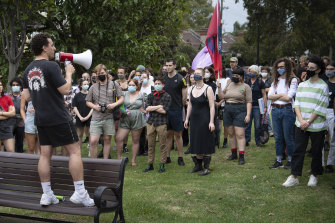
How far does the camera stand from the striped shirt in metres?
6.55

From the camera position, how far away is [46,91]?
4.66 m

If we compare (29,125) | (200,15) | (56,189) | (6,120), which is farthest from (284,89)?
(200,15)

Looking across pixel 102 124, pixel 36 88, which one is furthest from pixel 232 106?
pixel 36 88

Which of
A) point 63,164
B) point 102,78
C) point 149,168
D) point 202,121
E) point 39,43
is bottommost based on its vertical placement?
point 149,168

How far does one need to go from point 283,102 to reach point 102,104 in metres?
3.48

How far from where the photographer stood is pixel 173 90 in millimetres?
8898

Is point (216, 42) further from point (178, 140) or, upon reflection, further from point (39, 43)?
point (39, 43)

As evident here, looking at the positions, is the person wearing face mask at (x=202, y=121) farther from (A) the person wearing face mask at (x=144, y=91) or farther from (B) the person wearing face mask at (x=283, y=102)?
(A) the person wearing face mask at (x=144, y=91)

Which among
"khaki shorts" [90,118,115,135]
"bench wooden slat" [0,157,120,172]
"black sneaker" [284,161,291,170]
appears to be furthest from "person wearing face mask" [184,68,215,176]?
"bench wooden slat" [0,157,120,172]

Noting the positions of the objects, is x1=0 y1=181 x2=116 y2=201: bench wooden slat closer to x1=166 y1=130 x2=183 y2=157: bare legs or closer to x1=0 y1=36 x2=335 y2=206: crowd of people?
x1=0 y1=36 x2=335 y2=206: crowd of people

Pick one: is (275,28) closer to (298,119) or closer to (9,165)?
(298,119)

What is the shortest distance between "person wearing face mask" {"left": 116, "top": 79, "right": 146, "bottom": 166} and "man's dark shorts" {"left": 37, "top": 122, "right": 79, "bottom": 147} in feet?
13.0

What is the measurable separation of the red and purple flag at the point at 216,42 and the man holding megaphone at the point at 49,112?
4.96 m

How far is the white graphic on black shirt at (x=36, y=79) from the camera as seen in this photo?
462 centimetres
